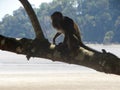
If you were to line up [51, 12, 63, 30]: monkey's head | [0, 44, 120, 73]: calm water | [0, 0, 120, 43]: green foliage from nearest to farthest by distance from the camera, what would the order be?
1. [51, 12, 63, 30]: monkey's head
2. [0, 44, 120, 73]: calm water
3. [0, 0, 120, 43]: green foliage

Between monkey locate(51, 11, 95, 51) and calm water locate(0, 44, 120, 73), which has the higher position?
monkey locate(51, 11, 95, 51)

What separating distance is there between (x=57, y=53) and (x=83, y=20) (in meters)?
78.2

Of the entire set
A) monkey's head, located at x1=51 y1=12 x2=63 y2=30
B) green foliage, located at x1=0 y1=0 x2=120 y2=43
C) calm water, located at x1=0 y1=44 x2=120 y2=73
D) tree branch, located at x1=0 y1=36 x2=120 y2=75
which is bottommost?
green foliage, located at x1=0 y1=0 x2=120 y2=43

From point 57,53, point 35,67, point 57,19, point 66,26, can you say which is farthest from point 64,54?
point 35,67

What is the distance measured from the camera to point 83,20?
81562mm

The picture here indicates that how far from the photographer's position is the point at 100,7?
90062 mm

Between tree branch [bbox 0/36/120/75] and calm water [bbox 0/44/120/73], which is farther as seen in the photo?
calm water [bbox 0/44/120/73]

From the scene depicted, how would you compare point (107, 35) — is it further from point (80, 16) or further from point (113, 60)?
point (113, 60)

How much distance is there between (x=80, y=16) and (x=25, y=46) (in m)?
81.6

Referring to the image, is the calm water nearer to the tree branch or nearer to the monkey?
the monkey

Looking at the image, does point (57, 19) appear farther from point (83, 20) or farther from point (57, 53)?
point (83, 20)

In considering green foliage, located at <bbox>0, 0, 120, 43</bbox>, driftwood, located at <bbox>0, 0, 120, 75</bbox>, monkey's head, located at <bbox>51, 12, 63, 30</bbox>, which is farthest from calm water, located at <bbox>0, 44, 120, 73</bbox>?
driftwood, located at <bbox>0, 0, 120, 75</bbox>

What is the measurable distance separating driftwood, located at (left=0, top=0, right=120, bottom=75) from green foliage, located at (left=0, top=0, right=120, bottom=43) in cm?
6516

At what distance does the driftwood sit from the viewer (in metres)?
3.57
